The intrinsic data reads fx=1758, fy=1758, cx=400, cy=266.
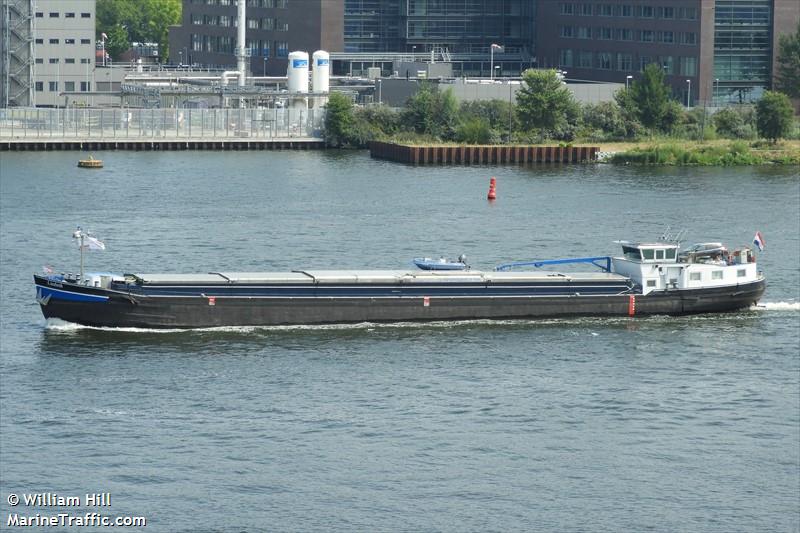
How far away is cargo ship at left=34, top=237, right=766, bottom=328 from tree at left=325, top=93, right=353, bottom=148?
6828cm

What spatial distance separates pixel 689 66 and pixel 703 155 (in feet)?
74.4

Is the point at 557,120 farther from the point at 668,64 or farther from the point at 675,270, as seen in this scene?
the point at 675,270

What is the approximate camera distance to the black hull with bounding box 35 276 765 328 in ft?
225

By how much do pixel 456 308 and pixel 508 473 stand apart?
20225mm

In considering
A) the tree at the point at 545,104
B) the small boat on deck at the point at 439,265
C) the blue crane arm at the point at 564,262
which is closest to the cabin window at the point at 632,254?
the blue crane arm at the point at 564,262

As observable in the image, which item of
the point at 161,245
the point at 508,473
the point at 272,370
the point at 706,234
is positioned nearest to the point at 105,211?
the point at 161,245

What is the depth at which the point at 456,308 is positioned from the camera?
2822 inches

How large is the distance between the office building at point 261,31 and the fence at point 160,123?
25087mm

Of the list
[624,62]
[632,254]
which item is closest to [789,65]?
[624,62]

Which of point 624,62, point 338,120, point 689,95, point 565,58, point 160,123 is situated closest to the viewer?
point 160,123

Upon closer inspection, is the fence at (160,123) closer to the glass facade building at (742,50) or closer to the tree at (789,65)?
the glass facade building at (742,50)

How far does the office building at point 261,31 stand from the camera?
6767 inches

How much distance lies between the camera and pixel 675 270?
74188 millimetres

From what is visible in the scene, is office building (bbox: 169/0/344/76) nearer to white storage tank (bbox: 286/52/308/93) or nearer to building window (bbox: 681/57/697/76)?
white storage tank (bbox: 286/52/308/93)
